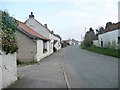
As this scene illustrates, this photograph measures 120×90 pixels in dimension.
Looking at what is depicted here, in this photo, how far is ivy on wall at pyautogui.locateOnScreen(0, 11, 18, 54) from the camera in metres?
10.8

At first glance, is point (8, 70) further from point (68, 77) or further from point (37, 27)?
point (37, 27)

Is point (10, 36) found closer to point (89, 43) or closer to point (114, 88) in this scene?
point (114, 88)

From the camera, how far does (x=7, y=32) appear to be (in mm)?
11398

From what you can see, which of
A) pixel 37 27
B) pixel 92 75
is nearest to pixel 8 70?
pixel 92 75

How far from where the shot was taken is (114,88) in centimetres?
987

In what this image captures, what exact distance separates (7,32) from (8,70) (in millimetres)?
1782

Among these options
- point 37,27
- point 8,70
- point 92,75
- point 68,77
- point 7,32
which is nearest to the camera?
point 8,70

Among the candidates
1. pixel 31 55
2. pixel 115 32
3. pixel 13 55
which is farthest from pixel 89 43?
pixel 13 55

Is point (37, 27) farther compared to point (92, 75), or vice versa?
point (37, 27)

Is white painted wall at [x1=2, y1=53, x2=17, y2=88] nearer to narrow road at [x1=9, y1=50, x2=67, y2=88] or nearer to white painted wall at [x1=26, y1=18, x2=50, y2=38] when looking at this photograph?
narrow road at [x1=9, y1=50, x2=67, y2=88]

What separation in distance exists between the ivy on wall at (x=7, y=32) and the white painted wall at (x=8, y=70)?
13.7 inches

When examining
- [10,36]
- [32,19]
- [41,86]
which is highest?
[32,19]

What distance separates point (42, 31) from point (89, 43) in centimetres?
3147

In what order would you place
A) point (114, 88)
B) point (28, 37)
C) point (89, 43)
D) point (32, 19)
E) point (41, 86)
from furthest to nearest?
point (89, 43), point (32, 19), point (28, 37), point (41, 86), point (114, 88)
